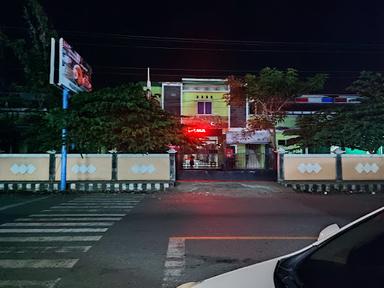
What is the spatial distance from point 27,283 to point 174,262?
2.08 metres

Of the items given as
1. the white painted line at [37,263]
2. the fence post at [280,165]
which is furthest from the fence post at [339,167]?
the white painted line at [37,263]

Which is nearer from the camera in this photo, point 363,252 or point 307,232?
point 363,252

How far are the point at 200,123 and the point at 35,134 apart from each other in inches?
556

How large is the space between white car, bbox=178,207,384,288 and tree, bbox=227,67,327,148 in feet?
81.2

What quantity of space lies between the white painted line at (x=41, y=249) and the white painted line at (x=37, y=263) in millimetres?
593

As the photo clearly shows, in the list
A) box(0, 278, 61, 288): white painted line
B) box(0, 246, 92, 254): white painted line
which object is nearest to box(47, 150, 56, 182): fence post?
box(0, 246, 92, 254): white painted line

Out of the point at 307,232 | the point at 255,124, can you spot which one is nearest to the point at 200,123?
the point at 255,124

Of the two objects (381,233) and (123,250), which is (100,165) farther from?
(381,233)

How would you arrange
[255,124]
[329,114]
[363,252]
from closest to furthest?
[363,252]
[329,114]
[255,124]

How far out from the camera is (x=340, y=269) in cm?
260

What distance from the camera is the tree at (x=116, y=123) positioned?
20688 millimetres

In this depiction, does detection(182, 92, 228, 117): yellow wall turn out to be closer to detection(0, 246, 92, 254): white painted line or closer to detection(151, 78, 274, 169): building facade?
detection(151, 78, 274, 169): building facade

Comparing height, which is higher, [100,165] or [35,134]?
[35,134]

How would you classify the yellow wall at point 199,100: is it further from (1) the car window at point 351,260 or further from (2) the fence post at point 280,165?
(1) the car window at point 351,260
